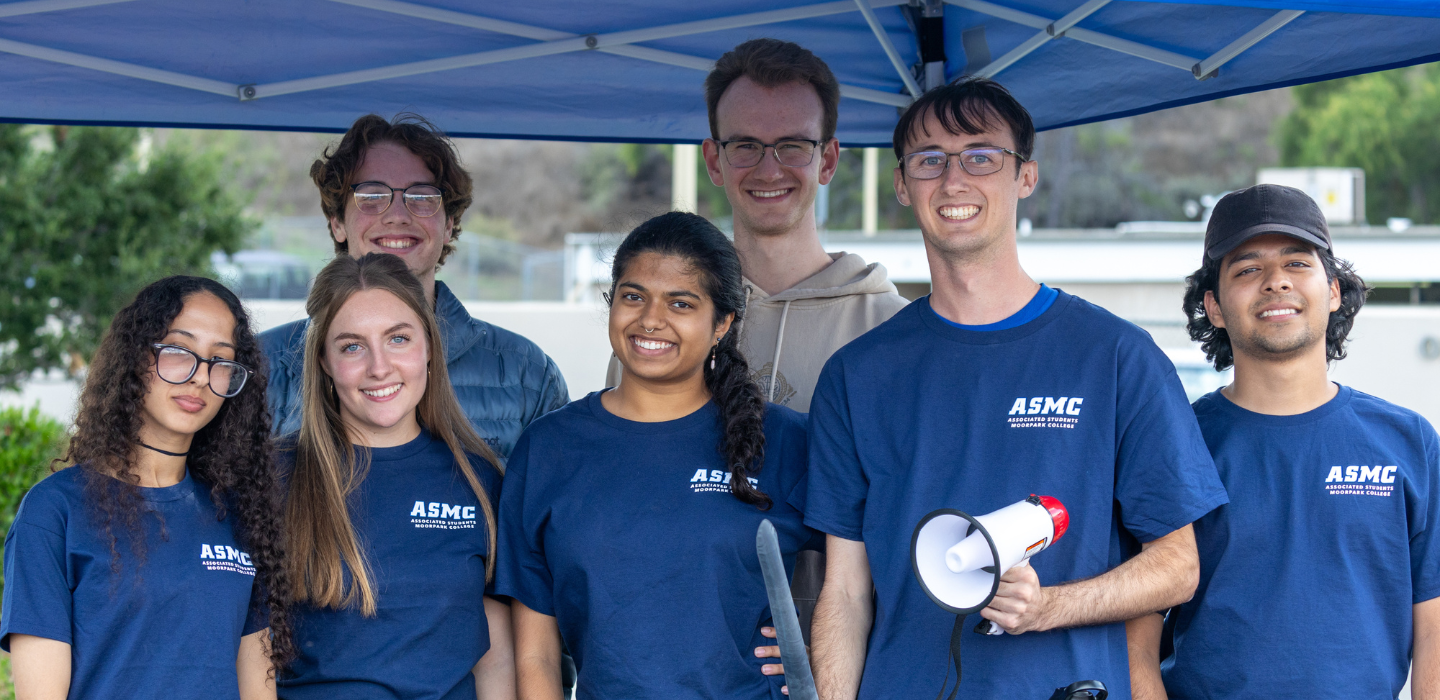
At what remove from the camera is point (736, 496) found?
2.83m

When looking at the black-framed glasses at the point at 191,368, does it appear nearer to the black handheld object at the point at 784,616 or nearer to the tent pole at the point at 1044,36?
the black handheld object at the point at 784,616

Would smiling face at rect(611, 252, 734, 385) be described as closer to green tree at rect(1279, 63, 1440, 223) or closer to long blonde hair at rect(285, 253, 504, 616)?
long blonde hair at rect(285, 253, 504, 616)

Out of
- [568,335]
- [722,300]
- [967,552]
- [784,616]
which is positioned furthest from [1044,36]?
[568,335]

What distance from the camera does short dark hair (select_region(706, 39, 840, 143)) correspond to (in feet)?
12.0

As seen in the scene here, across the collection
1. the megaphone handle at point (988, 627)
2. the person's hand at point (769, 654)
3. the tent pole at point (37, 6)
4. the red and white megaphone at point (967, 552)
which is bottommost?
the person's hand at point (769, 654)

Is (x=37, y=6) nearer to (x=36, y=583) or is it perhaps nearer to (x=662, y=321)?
(x=36, y=583)

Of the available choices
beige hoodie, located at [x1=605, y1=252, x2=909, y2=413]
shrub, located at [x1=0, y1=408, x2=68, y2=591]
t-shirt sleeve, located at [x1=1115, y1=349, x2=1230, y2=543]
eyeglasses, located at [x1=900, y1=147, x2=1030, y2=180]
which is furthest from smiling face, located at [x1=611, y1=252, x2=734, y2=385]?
shrub, located at [x1=0, y1=408, x2=68, y2=591]

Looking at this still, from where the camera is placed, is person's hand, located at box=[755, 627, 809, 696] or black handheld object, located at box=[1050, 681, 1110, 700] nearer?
black handheld object, located at box=[1050, 681, 1110, 700]

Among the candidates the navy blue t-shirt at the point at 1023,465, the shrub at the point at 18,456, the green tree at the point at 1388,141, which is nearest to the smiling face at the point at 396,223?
the navy blue t-shirt at the point at 1023,465

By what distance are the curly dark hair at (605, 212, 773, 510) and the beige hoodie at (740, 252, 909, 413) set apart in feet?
1.24

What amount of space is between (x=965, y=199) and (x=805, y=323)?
86cm

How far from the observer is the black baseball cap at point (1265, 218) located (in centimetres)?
297

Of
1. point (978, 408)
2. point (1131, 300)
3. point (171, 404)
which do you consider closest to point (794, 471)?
point (978, 408)

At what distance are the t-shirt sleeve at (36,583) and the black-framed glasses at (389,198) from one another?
150 cm
